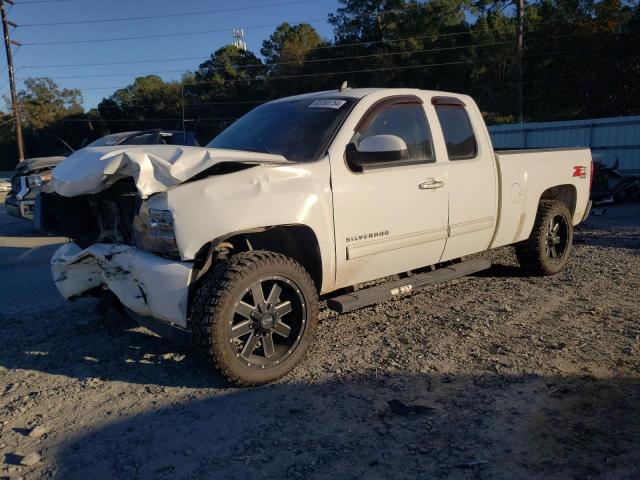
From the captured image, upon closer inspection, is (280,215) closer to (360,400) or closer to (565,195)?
(360,400)

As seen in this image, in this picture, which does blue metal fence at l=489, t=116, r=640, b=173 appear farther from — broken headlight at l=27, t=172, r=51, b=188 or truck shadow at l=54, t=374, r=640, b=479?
truck shadow at l=54, t=374, r=640, b=479

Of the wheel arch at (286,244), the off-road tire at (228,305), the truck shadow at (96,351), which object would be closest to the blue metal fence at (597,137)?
the wheel arch at (286,244)

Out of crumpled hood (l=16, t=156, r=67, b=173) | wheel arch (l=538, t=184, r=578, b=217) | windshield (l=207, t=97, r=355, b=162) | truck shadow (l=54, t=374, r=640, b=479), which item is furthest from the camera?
crumpled hood (l=16, t=156, r=67, b=173)

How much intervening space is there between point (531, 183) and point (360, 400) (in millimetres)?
3536

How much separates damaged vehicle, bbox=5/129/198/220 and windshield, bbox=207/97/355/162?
6.06 metres

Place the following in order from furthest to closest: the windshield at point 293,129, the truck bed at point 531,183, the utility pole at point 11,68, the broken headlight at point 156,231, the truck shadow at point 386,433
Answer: the utility pole at point 11,68, the truck bed at point 531,183, the windshield at point 293,129, the broken headlight at point 156,231, the truck shadow at point 386,433

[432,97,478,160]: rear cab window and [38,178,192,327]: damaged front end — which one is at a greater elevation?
[432,97,478,160]: rear cab window

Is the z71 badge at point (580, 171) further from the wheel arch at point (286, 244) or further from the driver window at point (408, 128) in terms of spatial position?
the wheel arch at point (286, 244)

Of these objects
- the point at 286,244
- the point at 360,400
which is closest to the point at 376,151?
the point at 286,244

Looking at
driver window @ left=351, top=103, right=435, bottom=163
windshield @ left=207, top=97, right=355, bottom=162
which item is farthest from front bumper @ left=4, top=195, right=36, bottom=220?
driver window @ left=351, top=103, right=435, bottom=163

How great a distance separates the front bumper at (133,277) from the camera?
3338mm

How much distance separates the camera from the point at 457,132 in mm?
5121

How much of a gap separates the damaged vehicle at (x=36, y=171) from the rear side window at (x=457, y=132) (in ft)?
22.9

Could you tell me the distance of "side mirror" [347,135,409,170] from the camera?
3938mm
